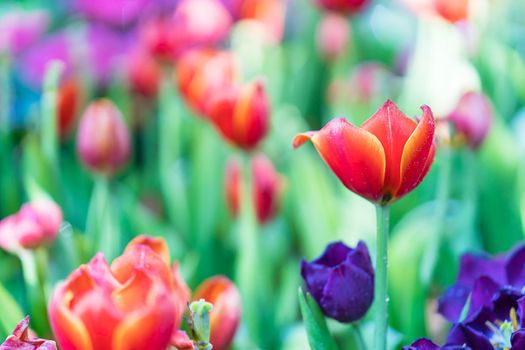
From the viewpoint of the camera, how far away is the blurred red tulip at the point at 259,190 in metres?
0.86

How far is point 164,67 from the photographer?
0.99 m

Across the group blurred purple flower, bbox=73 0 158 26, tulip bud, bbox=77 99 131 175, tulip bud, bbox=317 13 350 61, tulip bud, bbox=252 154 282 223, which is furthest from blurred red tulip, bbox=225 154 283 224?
blurred purple flower, bbox=73 0 158 26

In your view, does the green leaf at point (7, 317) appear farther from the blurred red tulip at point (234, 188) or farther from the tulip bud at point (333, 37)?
the tulip bud at point (333, 37)

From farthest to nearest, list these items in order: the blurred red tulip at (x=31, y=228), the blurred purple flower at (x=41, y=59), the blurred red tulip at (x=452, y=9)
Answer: the blurred purple flower at (x=41, y=59), the blurred red tulip at (x=452, y=9), the blurred red tulip at (x=31, y=228)

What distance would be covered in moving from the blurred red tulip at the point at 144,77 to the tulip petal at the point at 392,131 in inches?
25.6

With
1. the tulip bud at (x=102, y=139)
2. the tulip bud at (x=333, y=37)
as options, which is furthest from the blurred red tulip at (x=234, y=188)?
the tulip bud at (x=333, y=37)

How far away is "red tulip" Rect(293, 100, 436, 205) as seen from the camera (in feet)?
1.50

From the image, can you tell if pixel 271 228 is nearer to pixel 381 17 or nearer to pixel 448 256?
pixel 448 256

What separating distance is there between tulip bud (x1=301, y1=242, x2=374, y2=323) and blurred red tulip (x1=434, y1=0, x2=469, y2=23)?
1.63 feet

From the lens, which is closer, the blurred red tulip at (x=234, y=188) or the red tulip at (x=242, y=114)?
the red tulip at (x=242, y=114)

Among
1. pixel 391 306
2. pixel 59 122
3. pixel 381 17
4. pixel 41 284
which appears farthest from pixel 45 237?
pixel 381 17

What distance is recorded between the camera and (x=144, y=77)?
112 cm

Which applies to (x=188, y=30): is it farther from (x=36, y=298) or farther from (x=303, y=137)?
(x=303, y=137)

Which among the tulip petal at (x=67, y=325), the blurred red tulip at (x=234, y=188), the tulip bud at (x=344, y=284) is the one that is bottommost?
the blurred red tulip at (x=234, y=188)
